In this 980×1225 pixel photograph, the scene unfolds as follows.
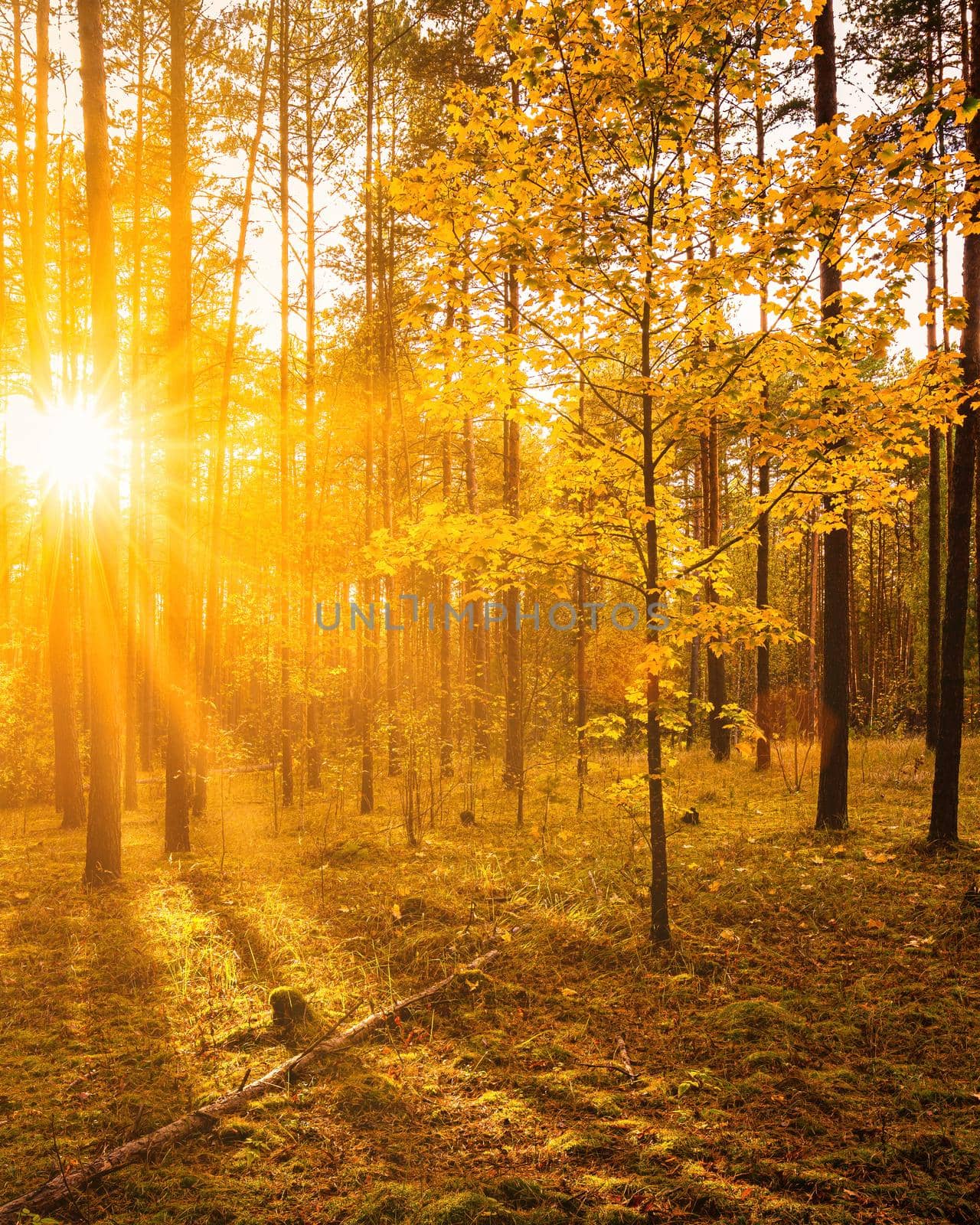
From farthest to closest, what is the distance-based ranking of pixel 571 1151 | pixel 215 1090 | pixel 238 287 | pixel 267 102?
pixel 238 287, pixel 267 102, pixel 215 1090, pixel 571 1151

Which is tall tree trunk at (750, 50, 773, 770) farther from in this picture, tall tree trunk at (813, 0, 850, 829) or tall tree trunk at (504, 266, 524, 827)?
tall tree trunk at (504, 266, 524, 827)

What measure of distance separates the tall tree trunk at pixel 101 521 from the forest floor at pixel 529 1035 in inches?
30.3

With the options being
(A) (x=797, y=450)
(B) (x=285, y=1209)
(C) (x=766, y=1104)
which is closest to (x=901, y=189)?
(A) (x=797, y=450)

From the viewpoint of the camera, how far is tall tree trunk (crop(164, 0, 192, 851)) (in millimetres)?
9211

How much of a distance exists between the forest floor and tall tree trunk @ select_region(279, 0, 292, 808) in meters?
4.51

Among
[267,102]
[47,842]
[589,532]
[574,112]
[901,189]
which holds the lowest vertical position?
[47,842]

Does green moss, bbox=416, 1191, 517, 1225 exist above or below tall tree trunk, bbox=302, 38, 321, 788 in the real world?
below

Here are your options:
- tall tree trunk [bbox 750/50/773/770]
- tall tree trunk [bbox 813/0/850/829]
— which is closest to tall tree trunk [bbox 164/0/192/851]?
tall tree trunk [bbox 813/0/850/829]

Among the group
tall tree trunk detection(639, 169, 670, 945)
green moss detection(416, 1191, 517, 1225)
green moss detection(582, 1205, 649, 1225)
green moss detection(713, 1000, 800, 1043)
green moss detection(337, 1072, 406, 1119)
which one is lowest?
green moss detection(337, 1072, 406, 1119)

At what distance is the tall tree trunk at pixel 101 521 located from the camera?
7812mm

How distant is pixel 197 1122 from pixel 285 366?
12878 mm

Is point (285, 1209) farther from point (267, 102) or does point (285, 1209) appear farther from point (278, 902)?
point (267, 102)

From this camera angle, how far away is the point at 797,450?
16.6ft

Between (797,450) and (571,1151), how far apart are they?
4644 mm
